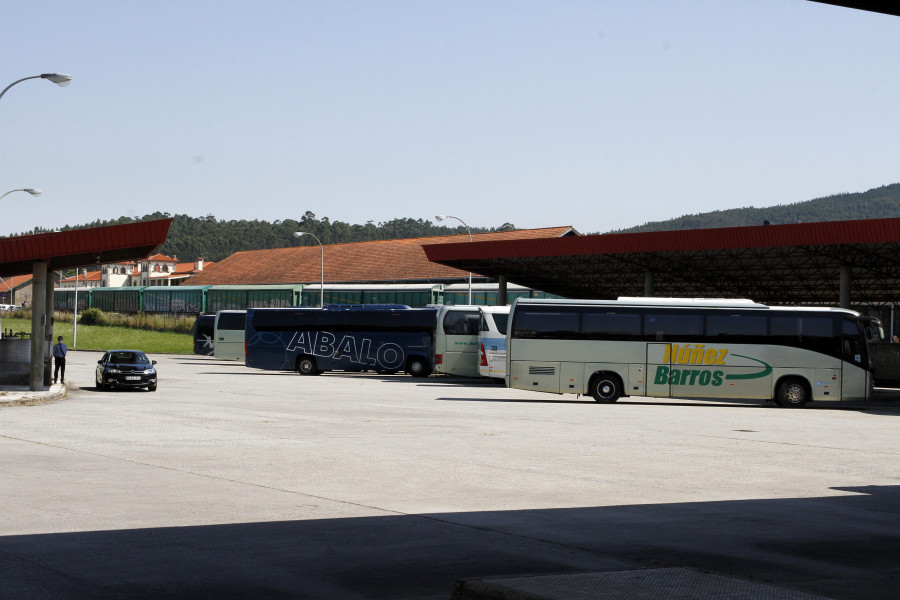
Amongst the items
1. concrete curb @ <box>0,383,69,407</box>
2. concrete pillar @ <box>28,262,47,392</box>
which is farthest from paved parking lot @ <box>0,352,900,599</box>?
concrete pillar @ <box>28,262,47,392</box>

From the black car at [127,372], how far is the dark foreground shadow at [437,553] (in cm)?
Answer: 2236

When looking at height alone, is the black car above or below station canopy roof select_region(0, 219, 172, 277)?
below

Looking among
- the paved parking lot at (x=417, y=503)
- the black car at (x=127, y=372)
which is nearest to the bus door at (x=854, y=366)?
the paved parking lot at (x=417, y=503)

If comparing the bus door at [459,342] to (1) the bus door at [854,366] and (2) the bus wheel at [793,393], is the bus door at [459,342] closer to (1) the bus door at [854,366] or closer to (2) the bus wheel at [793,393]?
(2) the bus wheel at [793,393]

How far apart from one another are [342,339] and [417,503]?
33192 mm

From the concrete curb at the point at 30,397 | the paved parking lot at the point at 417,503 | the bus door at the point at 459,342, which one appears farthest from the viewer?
the bus door at the point at 459,342

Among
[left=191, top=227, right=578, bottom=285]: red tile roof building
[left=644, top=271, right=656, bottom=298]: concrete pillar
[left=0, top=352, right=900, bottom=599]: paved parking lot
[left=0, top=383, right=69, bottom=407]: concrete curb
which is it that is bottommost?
[left=0, top=383, right=69, bottom=407]: concrete curb

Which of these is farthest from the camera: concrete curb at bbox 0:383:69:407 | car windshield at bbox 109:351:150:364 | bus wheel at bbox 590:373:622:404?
car windshield at bbox 109:351:150:364

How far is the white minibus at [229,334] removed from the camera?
171ft

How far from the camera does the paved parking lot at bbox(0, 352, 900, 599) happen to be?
7250 mm

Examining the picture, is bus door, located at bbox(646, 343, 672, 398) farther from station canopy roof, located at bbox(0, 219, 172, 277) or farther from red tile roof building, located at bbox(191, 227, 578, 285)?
red tile roof building, located at bbox(191, 227, 578, 285)

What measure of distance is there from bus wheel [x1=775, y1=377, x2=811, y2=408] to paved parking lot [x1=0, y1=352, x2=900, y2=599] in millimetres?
6752

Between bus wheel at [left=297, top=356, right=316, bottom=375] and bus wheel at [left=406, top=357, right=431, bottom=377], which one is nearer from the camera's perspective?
bus wheel at [left=406, top=357, right=431, bottom=377]

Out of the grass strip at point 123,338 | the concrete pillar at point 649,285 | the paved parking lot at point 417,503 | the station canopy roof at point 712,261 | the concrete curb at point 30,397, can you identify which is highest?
the station canopy roof at point 712,261
